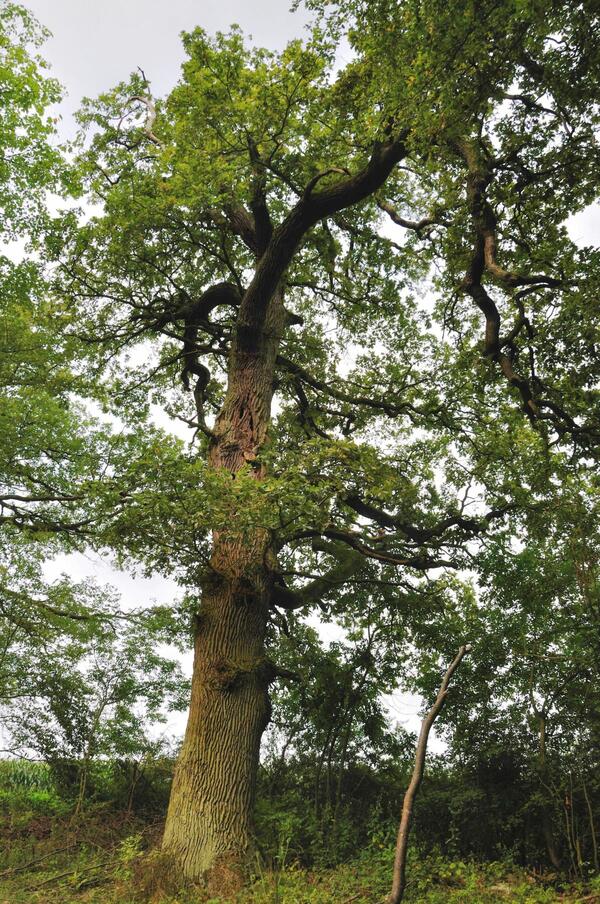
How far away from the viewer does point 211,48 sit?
7.96 meters

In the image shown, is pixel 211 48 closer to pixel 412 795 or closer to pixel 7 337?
pixel 7 337

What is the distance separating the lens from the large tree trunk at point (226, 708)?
6105 mm

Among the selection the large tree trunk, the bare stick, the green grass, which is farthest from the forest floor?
the bare stick

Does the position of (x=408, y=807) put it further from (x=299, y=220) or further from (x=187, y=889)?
(x=299, y=220)

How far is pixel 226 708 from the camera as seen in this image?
6.81 m

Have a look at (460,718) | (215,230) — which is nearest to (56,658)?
(460,718)

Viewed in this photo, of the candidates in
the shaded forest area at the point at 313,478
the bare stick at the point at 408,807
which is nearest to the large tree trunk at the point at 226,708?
the shaded forest area at the point at 313,478

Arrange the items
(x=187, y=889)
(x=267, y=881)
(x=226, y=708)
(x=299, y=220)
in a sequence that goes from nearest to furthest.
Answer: (x=267, y=881) < (x=187, y=889) < (x=226, y=708) < (x=299, y=220)

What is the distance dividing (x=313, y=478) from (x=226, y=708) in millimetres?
2672

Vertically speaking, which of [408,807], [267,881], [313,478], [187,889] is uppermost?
[313,478]

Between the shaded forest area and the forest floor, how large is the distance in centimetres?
5

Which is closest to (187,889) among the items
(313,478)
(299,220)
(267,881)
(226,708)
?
(267,881)

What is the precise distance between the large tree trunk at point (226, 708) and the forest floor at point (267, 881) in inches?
13.2

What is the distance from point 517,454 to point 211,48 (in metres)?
7.10
